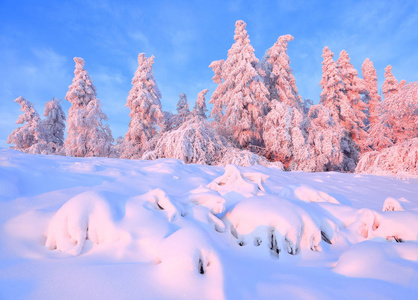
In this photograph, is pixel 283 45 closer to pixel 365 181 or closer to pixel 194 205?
pixel 365 181

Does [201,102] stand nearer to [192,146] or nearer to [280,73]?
[280,73]

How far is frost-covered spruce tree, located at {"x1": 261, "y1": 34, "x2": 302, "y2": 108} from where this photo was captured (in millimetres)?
14945

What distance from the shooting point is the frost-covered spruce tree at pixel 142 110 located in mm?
14547

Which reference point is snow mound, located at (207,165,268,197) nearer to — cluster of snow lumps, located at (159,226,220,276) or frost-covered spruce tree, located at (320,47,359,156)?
cluster of snow lumps, located at (159,226,220,276)

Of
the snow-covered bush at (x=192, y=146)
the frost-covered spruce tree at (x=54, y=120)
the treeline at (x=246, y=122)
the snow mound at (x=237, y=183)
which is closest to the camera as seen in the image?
the snow mound at (x=237, y=183)

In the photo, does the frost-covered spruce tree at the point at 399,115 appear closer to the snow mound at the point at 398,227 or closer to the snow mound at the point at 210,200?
the snow mound at the point at 398,227

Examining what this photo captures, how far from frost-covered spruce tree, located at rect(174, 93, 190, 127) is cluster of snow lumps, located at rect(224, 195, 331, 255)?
1304 cm

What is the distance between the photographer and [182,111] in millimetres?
16141

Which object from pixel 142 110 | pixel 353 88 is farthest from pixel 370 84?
pixel 142 110

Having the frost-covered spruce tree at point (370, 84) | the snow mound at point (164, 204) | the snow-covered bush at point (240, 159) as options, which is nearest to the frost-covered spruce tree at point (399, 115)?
the snow-covered bush at point (240, 159)

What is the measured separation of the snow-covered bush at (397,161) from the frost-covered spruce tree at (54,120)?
23.3 metres

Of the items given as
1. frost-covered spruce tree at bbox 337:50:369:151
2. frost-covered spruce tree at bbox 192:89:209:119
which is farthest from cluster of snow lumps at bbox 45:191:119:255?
frost-covered spruce tree at bbox 337:50:369:151

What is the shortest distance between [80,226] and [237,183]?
219 cm

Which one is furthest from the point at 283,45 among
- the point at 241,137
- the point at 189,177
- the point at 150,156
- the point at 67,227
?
the point at 67,227
